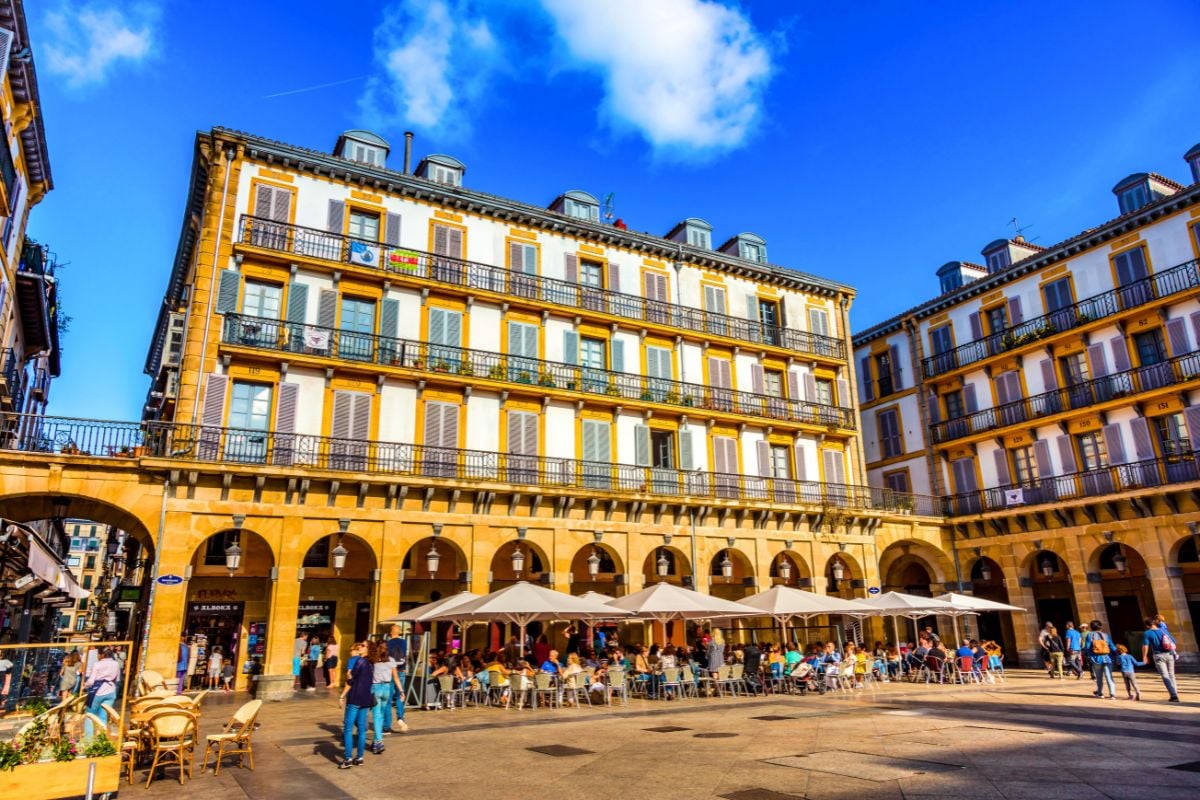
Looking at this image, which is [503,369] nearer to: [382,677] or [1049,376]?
[382,677]

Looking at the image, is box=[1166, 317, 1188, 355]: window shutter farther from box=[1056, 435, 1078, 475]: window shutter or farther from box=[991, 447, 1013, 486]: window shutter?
box=[991, 447, 1013, 486]: window shutter

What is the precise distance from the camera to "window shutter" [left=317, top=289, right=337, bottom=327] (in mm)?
22141

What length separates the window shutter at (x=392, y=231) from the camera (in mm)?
23625

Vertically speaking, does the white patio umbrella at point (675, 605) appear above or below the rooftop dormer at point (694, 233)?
below

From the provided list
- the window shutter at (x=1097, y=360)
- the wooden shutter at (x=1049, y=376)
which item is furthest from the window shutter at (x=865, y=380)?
the window shutter at (x=1097, y=360)

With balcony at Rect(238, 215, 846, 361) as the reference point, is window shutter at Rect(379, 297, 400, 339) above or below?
below

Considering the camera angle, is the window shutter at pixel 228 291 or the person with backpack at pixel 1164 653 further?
the window shutter at pixel 228 291

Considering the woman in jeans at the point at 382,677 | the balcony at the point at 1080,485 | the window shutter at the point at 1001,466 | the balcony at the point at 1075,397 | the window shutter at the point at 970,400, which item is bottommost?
the woman in jeans at the point at 382,677

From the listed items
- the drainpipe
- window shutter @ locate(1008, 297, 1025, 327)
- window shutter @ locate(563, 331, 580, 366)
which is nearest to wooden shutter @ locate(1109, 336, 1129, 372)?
window shutter @ locate(1008, 297, 1025, 327)

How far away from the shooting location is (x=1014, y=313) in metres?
30.6

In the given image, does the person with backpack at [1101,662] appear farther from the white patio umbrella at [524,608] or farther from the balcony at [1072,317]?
the balcony at [1072,317]

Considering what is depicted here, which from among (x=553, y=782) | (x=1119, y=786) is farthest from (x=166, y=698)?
(x=1119, y=786)

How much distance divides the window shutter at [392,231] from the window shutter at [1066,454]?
24.0 meters

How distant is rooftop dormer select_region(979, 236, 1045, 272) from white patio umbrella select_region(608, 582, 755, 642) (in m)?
22.5
